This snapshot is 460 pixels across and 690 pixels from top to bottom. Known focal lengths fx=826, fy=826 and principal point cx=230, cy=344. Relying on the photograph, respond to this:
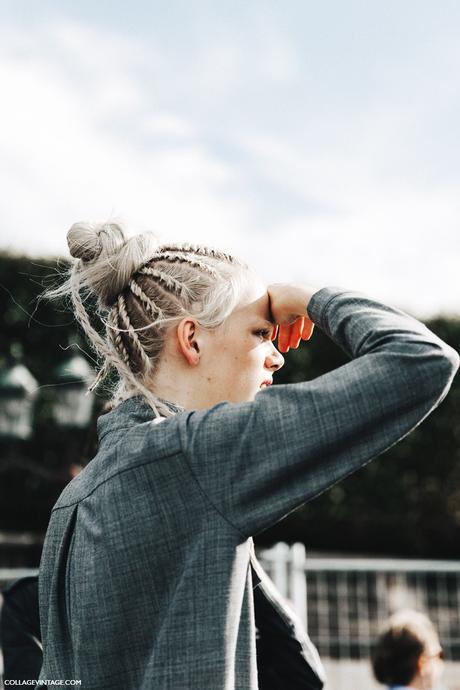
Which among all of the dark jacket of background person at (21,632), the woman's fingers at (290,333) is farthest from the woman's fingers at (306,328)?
the dark jacket of background person at (21,632)

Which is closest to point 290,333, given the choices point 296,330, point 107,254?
point 296,330

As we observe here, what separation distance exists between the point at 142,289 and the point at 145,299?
35 millimetres

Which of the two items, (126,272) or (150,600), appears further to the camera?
(126,272)

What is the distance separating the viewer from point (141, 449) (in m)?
1.52

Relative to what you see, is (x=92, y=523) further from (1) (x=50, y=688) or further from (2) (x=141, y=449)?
(1) (x=50, y=688)

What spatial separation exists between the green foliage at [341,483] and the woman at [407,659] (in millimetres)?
8671

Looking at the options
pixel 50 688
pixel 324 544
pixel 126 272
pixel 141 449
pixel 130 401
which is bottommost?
pixel 50 688

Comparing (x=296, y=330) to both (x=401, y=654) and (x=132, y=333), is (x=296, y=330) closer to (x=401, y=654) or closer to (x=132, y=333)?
(x=132, y=333)

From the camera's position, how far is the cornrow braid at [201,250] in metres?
1.82

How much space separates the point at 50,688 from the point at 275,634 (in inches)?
23.0

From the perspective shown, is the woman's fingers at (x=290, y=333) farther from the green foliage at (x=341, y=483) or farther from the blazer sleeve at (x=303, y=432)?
the green foliage at (x=341, y=483)

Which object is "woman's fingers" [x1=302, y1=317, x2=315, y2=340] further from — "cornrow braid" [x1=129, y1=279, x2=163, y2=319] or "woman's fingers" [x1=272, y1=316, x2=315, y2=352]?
"cornrow braid" [x1=129, y1=279, x2=163, y2=319]

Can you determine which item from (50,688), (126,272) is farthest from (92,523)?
(126,272)

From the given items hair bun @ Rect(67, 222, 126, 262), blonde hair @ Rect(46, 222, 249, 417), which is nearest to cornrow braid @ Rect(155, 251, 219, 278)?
blonde hair @ Rect(46, 222, 249, 417)
